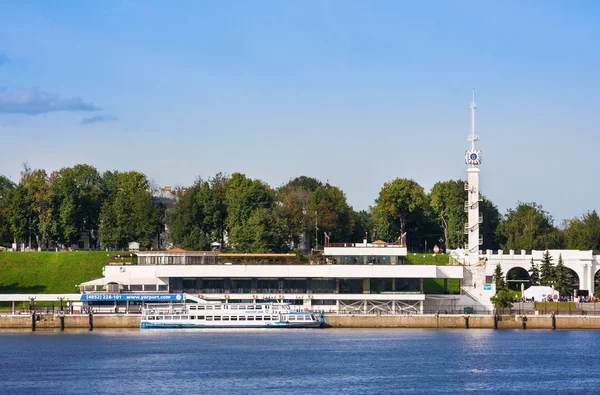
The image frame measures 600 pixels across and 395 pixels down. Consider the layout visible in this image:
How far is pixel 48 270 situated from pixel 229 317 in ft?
114

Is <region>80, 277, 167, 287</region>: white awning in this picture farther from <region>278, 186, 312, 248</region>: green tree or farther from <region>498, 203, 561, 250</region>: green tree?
<region>498, 203, 561, 250</region>: green tree

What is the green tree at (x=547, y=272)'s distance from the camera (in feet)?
432

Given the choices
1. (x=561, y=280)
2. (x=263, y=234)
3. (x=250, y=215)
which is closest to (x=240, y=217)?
(x=250, y=215)

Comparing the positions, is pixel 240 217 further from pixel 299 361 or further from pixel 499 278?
pixel 299 361

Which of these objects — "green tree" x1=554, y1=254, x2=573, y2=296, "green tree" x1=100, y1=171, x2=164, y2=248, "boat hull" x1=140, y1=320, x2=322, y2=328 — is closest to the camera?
"boat hull" x1=140, y1=320, x2=322, y2=328

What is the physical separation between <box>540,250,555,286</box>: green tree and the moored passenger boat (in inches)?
1335

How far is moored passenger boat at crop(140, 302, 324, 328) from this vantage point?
109562 mm

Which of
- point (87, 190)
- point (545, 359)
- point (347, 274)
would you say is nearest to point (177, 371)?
point (545, 359)

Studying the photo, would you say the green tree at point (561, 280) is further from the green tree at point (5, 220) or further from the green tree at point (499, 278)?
the green tree at point (5, 220)

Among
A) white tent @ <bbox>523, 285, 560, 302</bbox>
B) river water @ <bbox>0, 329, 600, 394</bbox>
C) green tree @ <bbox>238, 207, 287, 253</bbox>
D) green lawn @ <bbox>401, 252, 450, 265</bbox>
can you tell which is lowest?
river water @ <bbox>0, 329, 600, 394</bbox>

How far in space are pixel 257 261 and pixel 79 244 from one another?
57587mm

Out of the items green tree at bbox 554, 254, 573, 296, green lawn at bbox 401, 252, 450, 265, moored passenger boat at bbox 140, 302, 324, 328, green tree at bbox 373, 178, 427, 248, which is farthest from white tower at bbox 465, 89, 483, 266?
green tree at bbox 373, 178, 427, 248

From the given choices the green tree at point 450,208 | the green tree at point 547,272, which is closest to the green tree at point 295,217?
the green tree at point 450,208

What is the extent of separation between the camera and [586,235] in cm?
16100
